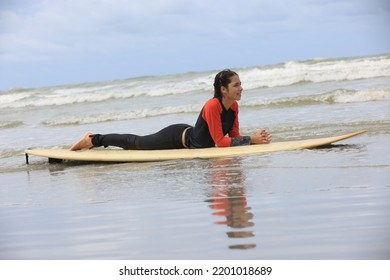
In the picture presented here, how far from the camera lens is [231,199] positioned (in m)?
4.12

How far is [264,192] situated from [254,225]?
3.09ft

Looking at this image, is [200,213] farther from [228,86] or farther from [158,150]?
[158,150]

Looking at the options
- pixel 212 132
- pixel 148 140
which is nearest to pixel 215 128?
pixel 212 132

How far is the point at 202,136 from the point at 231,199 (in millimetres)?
2327

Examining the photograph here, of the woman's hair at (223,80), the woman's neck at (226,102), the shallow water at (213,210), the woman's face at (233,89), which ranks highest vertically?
the woman's hair at (223,80)

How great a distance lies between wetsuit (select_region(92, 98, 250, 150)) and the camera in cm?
618

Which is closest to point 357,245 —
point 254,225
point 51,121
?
point 254,225

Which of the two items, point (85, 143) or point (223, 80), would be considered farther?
point (85, 143)

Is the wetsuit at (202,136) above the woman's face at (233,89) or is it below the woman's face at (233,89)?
below

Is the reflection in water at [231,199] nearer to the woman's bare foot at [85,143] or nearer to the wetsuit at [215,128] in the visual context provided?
the wetsuit at [215,128]

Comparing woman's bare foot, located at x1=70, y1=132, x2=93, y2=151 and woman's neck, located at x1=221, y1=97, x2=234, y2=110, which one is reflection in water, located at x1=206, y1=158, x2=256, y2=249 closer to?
woman's neck, located at x1=221, y1=97, x2=234, y2=110

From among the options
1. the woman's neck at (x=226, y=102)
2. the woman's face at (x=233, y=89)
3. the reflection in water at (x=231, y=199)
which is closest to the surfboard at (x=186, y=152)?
the reflection in water at (x=231, y=199)

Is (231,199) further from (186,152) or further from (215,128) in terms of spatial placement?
(186,152)

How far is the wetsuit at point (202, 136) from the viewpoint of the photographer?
6176 mm
